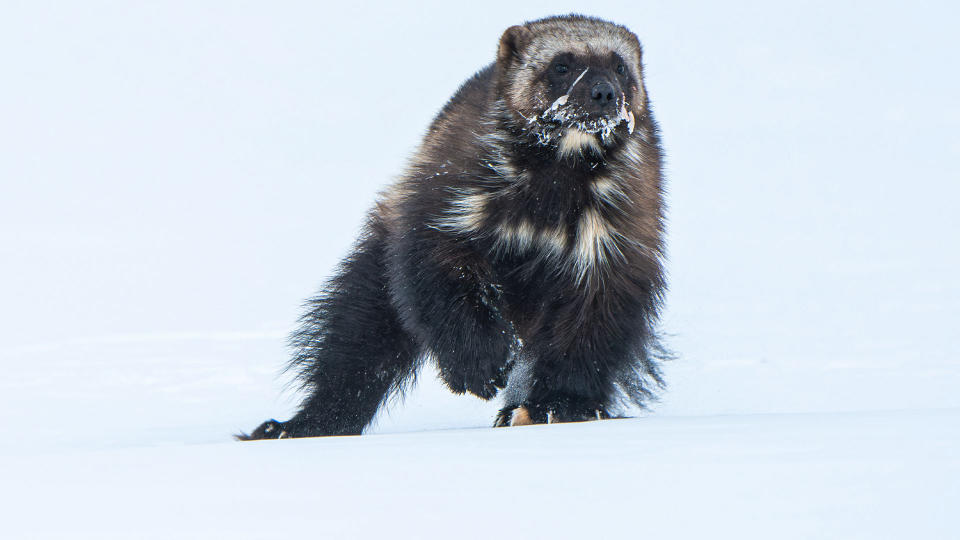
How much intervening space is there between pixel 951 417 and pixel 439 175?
1867 millimetres

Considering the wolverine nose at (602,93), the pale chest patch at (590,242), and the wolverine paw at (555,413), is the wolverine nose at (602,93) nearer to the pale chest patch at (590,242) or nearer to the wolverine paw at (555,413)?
the pale chest patch at (590,242)

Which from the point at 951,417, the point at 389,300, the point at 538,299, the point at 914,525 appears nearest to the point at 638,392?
the point at 538,299

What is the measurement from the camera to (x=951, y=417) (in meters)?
2.88

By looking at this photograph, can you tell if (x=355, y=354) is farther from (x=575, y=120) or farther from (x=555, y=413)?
(x=575, y=120)

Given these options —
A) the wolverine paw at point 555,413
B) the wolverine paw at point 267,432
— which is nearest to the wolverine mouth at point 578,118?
the wolverine paw at point 555,413

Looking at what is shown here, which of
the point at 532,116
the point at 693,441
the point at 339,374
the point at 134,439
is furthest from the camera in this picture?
the point at 339,374

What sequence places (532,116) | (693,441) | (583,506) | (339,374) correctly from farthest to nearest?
(339,374) → (532,116) → (693,441) → (583,506)

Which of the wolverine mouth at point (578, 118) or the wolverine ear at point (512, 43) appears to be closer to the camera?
the wolverine mouth at point (578, 118)

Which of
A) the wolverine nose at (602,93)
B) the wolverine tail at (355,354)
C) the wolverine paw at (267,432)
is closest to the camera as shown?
the wolverine nose at (602,93)

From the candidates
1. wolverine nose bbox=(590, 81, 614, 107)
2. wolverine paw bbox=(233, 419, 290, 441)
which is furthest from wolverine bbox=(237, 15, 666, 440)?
wolverine paw bbox=(233, 419, 290, 441)

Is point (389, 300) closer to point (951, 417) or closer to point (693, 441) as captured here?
point (693, 441)

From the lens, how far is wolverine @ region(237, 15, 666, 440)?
12.6 ft

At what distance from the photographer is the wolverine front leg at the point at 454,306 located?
3871 millimetres

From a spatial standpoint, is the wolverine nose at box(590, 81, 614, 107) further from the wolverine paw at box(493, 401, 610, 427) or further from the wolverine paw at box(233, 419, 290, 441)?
the wolverine paw at box(233, 419, 290, 441)
